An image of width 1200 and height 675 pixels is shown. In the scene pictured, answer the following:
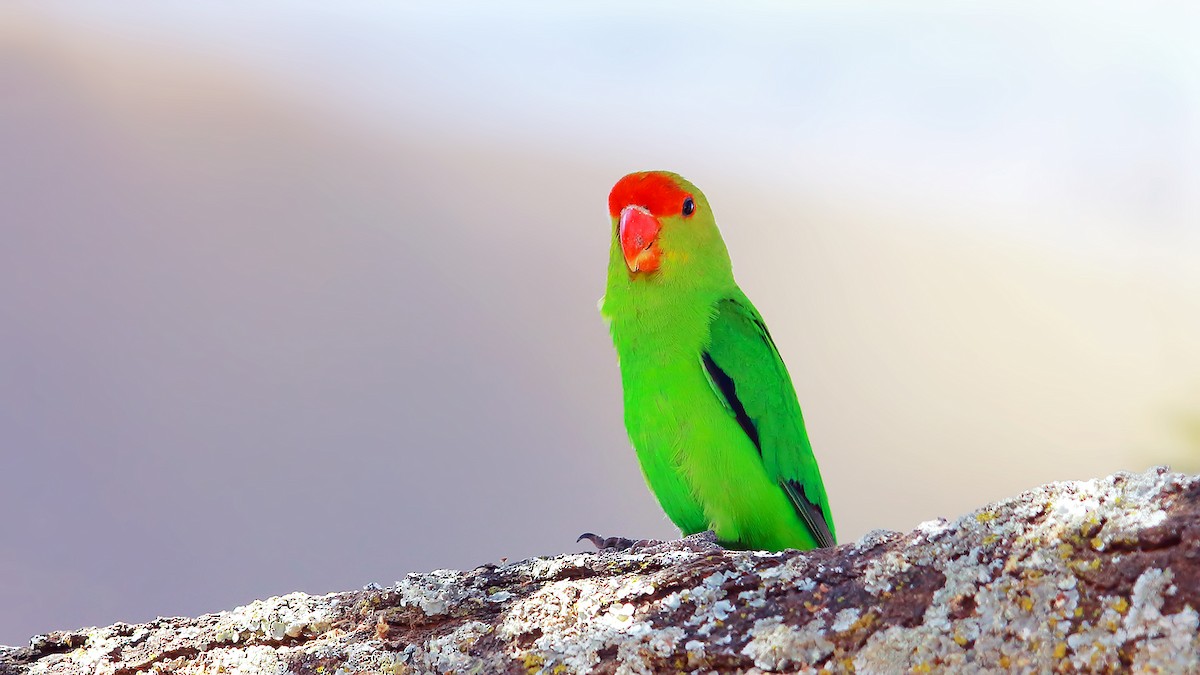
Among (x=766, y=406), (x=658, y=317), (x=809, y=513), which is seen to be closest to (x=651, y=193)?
(x=658, y=317)

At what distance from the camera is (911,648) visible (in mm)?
1479

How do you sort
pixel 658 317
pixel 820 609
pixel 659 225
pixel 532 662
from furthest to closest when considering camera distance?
pixel 659 225 → pixel 658 317 → pixel 532 662 → pixel 820 609

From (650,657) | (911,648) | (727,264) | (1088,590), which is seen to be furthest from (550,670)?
(727,264)

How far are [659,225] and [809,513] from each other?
1180 mm

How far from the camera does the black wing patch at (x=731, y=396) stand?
331 centimetres

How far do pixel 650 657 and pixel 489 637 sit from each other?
0.37m

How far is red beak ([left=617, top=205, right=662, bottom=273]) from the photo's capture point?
355 cm

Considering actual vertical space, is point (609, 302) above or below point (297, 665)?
above

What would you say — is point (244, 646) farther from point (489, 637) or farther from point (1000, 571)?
point (1000, 571)

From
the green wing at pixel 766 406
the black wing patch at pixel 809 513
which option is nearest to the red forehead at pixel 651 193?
the green wing at pixel 766 406

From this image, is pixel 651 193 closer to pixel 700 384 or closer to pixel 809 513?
pixel 700 384

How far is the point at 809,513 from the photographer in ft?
10.6

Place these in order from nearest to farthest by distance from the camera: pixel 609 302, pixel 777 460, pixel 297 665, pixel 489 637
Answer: pixel 489 637
pixel 297 665
pixel 777 460
pixel 609 302

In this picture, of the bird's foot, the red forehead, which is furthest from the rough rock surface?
the red forehead
